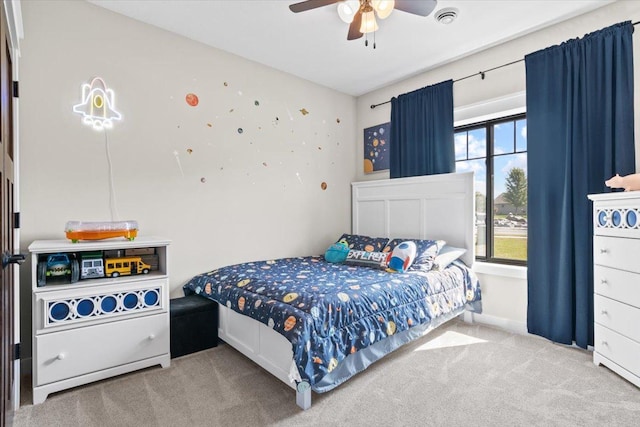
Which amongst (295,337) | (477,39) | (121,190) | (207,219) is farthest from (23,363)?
(477,39)

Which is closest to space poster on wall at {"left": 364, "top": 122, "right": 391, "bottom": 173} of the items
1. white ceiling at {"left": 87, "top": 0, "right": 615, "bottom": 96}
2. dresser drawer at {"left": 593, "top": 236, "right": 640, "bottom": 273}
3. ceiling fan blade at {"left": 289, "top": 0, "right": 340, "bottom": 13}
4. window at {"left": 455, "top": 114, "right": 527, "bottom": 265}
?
white ceiling at {"left": 87, "top": 0, "right": 615, "bottom": 96}

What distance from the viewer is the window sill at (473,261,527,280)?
2992 mm

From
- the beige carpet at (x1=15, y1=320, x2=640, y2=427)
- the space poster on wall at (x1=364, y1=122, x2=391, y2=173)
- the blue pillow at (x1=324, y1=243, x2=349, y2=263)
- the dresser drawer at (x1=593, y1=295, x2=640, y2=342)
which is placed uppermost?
the space poster on wall at (x1=364, y1=122, x2=391, y2=173)

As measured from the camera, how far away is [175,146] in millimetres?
2885

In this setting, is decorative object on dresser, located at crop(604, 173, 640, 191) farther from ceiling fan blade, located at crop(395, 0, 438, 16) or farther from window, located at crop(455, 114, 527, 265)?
ceiling fan blade, located at crop(395, 0, 438, 16)

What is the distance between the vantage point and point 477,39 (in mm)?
2984

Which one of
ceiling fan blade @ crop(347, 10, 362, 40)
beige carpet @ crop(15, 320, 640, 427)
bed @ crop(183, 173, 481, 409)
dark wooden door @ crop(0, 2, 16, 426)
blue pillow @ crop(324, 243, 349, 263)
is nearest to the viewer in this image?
dark wooden door @ crop(0, 2, 16, 426)

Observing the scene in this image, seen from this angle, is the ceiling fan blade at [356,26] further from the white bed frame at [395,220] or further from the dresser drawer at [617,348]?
the dresser drawer at [617,348]

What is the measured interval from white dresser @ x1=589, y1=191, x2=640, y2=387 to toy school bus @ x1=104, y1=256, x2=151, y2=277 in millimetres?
3135

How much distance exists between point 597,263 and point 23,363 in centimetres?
394

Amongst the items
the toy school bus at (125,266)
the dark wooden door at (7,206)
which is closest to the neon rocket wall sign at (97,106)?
the dark wooden door at (7,206)

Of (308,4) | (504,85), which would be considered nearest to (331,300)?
(308,4)

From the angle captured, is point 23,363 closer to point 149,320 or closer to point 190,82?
point 149,320

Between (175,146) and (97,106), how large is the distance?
0.61m
